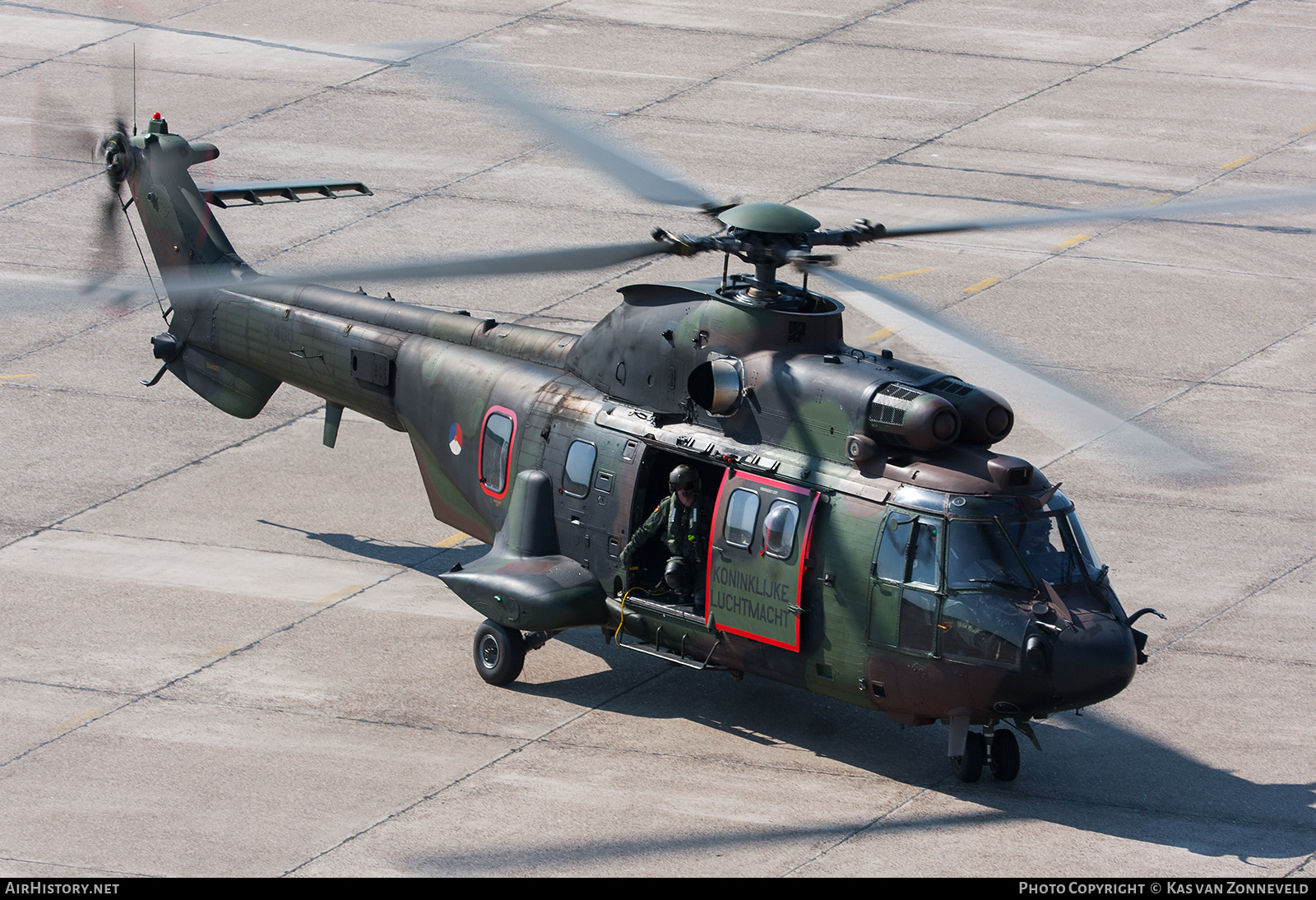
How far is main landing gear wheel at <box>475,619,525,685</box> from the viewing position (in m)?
14.2

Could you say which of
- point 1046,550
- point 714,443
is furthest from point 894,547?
point 714,443

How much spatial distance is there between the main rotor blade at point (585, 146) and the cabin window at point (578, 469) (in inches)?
103

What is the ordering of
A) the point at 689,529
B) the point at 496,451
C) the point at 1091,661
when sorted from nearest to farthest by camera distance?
the point at 1091,661
the point at 689,529
the point at 496,451

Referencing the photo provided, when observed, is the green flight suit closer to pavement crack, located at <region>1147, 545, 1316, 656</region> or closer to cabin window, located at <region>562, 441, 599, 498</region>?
cabin window, located at <region>562, 441, 599, 498</region>

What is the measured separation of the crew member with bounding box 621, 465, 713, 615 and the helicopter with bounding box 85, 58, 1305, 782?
12 cm

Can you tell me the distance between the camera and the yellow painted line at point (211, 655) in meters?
14.5

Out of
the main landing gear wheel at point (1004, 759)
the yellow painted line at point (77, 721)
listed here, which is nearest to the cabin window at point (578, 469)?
the main landing gear wheel at point (1004, 759)

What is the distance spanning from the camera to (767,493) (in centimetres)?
1291

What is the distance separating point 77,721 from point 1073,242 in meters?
17.9

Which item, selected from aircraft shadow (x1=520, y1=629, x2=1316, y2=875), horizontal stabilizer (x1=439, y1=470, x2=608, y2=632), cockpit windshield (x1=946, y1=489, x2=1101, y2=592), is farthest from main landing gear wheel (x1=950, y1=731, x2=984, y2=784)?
horizontal stabilizer (x1=439, y1=470, x2=608, y2=632)

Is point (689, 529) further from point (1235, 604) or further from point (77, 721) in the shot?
point (1235, 604)

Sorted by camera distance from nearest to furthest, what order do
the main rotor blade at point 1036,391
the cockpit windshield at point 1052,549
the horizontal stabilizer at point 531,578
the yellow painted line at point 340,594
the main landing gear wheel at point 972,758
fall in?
the main rotor blade at point 1036,391 → the cockpit windshield at point 1052,549 → the main landing gear wheel at point 972,758 → the horizontal stabilizer at point 531,578 → the yellow painted line at point 340,594

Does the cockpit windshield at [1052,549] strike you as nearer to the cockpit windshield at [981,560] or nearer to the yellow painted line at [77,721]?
the cockpit windshield at [981,560]

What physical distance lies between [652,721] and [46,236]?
1564 cm
